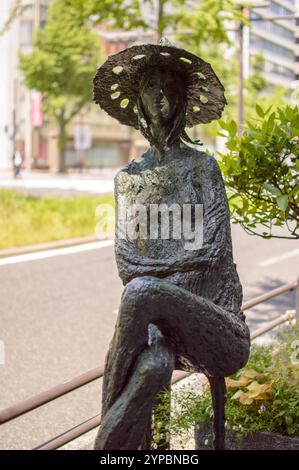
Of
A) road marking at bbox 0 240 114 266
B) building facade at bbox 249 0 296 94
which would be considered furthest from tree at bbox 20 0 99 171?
building facade at bbox 249 0 296 94

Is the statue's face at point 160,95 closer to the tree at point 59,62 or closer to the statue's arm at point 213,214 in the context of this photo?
the statue's arm at point 213,214

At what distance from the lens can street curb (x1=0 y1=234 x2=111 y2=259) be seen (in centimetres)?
1226

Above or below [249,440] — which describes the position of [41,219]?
above

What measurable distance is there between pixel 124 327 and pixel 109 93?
1.23 meters

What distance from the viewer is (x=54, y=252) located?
12688 mm

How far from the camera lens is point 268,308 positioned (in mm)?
8906

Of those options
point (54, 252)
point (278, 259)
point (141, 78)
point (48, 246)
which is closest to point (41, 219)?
point (48, 246)

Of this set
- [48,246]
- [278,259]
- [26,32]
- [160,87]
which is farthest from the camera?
→ [26,32]

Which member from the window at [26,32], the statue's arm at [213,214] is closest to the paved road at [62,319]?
the statue's arm at [213,214]

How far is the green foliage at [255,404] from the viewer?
11.8 feet

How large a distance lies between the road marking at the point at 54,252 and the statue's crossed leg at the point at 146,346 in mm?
9124

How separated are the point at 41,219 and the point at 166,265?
1236cm

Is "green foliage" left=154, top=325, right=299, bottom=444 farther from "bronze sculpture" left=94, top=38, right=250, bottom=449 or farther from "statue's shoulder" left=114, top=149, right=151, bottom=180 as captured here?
"statue's shoulder" left=114, top=149, right=151, bottom=180

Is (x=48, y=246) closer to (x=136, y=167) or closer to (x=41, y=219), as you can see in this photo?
(x=41, y=219)
